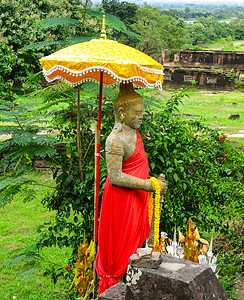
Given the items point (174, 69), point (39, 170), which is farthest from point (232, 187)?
point (174, 69)

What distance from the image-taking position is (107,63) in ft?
9.64

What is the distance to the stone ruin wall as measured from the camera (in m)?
18.1

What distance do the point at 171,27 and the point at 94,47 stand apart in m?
25.2

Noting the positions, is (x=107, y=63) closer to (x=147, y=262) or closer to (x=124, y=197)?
(x=124, y=197)

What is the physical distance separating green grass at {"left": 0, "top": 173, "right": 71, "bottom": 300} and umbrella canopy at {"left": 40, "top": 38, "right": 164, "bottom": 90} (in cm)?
211

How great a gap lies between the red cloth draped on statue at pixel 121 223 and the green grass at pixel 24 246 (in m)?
0.94

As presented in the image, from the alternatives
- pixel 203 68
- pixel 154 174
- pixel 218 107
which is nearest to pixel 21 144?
pixel 154 174

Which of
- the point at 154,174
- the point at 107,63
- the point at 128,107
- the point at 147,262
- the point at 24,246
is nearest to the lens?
the point at 147,262

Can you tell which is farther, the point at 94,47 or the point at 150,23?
the point at 150,23

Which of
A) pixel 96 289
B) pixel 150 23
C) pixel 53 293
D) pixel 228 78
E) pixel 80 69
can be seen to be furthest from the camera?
pixel 150 23

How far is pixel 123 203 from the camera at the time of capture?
3291 millimetres

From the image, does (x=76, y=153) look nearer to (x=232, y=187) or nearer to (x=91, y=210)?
(x=91, y=210)

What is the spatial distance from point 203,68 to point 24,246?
16245 millimetres

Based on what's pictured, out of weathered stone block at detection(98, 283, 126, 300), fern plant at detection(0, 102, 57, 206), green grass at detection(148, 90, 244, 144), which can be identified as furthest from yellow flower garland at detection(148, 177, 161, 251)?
green grass at detection(148, 90, 244, 144)
